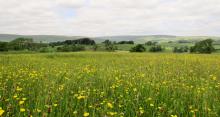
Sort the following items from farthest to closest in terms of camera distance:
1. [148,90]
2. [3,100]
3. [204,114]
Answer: [148,90]
[3,100]
[204,114]

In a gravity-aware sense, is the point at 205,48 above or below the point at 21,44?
below

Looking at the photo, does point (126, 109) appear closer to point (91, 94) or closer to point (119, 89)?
point (91, 94)

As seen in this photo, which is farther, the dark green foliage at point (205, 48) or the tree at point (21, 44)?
the dark green foliage at point (205, 48)

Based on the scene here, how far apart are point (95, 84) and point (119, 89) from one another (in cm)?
113

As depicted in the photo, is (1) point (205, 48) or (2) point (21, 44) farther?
(2) point (21, 44)

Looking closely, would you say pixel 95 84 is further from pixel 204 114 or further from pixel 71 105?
pixel 204 114

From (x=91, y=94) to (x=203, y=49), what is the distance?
76.0 m

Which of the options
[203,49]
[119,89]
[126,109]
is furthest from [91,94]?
[203,49]

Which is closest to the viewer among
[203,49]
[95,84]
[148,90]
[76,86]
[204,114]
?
[204,114]

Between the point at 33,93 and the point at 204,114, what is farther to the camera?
the point at 33,93

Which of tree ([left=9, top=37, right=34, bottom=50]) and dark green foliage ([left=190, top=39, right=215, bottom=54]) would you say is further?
dark green foliage ([left=190, top=39, right=215, bottom=54])

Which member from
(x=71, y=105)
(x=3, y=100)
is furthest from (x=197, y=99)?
(x=3, y=100)

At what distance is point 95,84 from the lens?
24.2 feet

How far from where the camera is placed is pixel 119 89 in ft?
21.0
